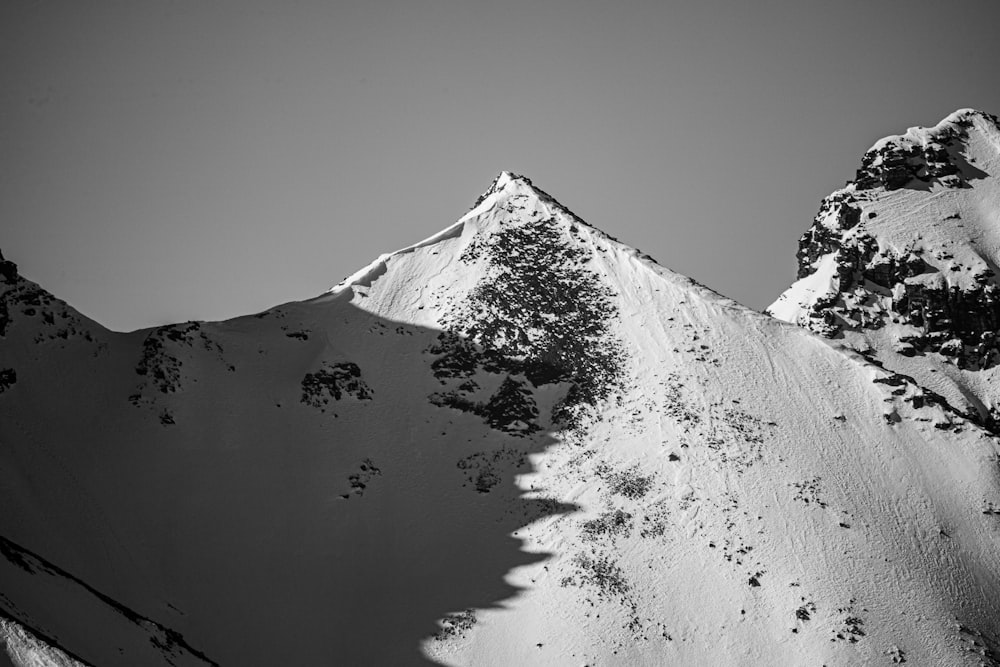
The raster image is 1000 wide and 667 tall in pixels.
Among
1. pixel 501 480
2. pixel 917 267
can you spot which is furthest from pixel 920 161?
pixel 501 480

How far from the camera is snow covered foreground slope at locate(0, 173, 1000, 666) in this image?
67.9 meters

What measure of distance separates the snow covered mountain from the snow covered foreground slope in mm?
14852

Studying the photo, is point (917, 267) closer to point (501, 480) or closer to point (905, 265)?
point (905, 265)

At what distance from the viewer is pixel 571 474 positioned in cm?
7950

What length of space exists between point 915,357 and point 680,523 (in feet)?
126

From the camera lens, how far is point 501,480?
8050 cm

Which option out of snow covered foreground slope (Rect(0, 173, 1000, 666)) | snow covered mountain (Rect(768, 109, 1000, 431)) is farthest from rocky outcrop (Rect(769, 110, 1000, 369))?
snow covered foreground slope (Rect(0, 173, 1000, 666))

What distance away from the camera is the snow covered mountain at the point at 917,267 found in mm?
100938

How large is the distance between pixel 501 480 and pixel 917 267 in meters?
49.6

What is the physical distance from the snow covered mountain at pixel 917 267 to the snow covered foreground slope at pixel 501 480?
14852 mm

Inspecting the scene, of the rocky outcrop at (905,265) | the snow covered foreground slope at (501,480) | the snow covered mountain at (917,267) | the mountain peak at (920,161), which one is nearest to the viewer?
the snow covered foreground slope at (501,480)

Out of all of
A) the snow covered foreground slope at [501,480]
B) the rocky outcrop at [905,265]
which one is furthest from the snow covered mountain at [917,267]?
the snow covered foreground slope at [501,480]

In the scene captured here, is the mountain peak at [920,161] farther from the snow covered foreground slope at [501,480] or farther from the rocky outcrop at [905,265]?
the snow covered foreground slope at [501,480]

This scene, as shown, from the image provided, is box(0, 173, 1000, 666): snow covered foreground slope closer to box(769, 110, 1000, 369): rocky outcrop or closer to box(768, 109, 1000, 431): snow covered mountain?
box(768, 109, 1000, 431): snow covered mountain
